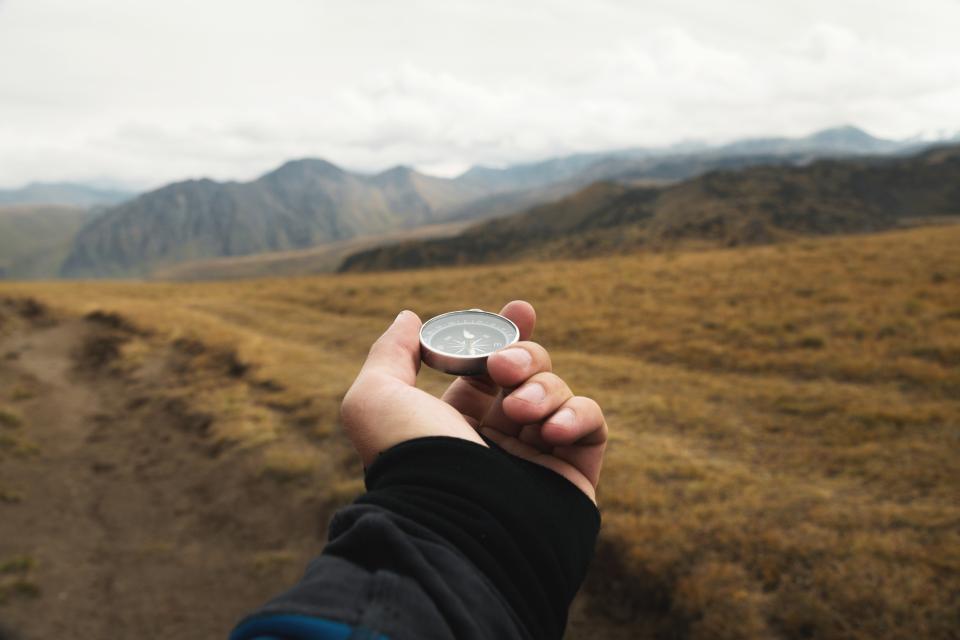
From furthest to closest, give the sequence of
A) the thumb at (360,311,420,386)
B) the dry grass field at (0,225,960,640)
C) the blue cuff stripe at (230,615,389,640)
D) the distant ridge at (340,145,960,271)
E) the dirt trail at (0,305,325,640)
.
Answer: the distant ridge at (340,145,960,271) → the dirt trail at (0,305,325,640) → the dry grass field at (0,225,960,640) → the thumb at (360,311,420,386) → the blue cuff stripe at (230,615,389,640)

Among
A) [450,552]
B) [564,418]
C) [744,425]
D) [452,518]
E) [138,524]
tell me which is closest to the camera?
[450,552]

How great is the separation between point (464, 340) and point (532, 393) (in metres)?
0.97

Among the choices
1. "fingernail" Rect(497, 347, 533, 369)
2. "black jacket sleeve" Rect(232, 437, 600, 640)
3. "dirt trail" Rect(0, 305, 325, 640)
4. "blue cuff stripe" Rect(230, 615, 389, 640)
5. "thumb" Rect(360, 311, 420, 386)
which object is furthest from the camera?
"dirt trail" Rect(0, 305, 325, 640)

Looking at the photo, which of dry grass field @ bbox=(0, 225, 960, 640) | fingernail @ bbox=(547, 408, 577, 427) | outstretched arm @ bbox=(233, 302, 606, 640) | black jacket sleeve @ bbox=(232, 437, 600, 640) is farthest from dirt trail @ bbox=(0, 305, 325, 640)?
fingernail @ bbox=(547, 408, 577, 427)

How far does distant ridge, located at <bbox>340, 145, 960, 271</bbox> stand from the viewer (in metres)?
92.8

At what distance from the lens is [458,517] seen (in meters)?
2.12

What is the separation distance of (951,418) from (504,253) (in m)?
126

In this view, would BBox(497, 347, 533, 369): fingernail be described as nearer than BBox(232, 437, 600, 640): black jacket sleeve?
No

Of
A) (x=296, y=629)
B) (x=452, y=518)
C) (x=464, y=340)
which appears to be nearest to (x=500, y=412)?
(x=464, y=340)

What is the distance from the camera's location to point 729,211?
9612cm

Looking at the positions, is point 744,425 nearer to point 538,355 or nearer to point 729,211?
point 538,355

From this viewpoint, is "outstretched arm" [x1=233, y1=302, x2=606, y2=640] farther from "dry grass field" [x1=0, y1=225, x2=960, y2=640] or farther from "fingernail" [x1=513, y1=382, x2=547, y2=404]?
"dry grass field" [x1=0, y1=225, x2=960, y2=640]

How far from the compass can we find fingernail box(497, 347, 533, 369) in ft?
0.73

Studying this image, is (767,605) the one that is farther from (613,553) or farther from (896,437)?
(896,437)
